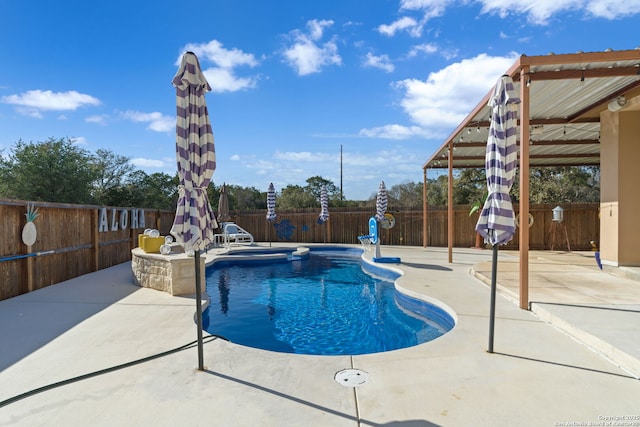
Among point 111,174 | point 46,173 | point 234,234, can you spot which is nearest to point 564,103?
point 234,234

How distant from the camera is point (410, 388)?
2635mm

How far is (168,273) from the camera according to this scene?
240 inches

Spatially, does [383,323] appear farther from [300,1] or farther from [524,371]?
[300,1]

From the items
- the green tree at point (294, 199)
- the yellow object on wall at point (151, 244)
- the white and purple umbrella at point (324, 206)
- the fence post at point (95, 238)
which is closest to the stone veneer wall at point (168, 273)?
the yellow object on wall at point (151, 244)

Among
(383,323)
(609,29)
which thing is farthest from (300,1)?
(383,323)

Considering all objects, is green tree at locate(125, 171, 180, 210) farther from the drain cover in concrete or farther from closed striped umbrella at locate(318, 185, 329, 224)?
the drain cover in concrete

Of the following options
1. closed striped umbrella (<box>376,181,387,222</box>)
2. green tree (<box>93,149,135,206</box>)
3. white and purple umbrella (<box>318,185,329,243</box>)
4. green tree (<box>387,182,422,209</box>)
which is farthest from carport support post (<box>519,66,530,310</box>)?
green tree (<box>387,182,422,209</box>)

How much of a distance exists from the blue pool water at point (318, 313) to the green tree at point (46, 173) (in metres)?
9.16

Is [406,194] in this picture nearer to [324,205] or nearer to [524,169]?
[324,205]

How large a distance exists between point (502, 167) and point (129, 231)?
10775mm

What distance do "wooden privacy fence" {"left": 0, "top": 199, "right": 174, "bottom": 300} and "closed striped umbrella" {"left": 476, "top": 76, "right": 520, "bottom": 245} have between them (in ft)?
24.5

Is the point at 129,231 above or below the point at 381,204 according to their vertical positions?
below

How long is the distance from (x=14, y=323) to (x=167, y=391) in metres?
3.33

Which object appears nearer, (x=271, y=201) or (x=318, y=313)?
(x=318, y=313)
